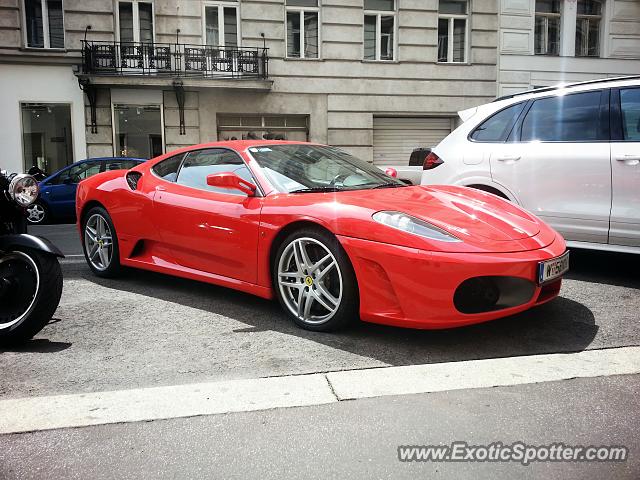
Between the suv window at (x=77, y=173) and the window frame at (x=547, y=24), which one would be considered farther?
the window frame at (x=547, y=24)

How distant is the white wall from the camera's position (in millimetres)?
17172

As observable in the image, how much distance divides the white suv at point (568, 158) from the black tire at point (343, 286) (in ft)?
8.00

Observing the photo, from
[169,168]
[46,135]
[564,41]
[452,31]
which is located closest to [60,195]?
[46,135]

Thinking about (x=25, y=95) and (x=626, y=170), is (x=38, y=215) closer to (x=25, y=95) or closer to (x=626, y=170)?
(x=25, y=95)

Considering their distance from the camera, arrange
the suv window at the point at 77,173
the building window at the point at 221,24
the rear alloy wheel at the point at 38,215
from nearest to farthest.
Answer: the rear alloy wheel at the point at 38,215 → the suv window at the point at 77,173 → the building window at the point at 221,24

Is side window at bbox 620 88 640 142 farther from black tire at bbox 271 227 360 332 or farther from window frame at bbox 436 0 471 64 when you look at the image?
window frame at bbox 436 0 471 64

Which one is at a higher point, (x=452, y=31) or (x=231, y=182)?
(x=452, y=31)

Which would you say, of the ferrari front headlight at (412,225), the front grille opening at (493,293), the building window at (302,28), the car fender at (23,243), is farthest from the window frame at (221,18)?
the front grille opening at (493,293)

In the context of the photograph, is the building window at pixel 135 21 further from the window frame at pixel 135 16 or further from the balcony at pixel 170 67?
the balcony at pixel 170 67

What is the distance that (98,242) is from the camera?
5594 millimetres

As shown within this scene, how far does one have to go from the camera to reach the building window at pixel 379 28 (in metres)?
18.8

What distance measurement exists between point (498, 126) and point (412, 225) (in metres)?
2.69

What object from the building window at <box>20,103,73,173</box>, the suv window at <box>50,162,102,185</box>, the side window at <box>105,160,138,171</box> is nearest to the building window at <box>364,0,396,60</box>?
the side window at <box>105,160,138,171</box>

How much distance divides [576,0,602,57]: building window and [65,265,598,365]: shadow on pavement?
58.6 feet
